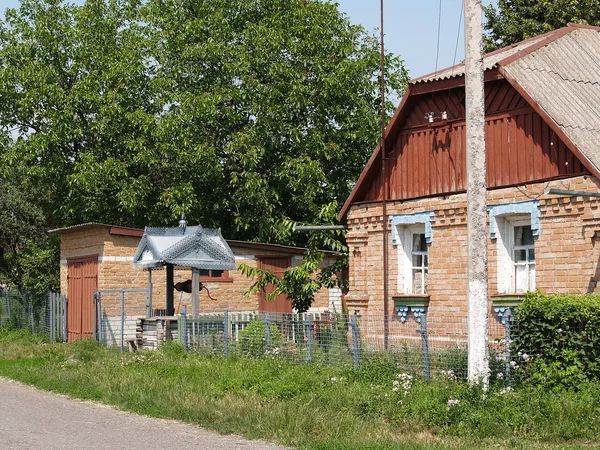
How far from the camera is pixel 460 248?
61.7 feet

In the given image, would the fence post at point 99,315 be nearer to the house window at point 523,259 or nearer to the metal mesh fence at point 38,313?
the metal mesh fence at point 38,313

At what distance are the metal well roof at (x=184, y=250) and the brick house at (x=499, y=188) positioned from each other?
9.70 ft

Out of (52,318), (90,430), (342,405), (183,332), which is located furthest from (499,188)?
(52,318)

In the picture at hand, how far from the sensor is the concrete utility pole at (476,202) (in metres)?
13.0

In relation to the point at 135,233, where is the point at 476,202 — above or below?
below

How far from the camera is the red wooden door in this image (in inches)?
1119

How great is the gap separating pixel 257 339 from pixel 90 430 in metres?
5.75

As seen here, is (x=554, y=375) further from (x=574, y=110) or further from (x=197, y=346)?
(x=197, y=346)

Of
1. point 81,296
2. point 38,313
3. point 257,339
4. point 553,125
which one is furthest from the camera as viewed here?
point 38,313

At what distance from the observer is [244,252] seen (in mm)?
28047

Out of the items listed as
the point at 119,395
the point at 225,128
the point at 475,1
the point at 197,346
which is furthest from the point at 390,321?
the point at 225,128

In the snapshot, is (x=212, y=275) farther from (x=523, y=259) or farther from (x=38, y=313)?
(x=523, y=259)

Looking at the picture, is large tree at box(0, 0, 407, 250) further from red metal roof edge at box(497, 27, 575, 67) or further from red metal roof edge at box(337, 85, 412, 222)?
red metal roof edge at box(497, 27, 575, 67)

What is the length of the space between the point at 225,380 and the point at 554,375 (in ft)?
17.2
